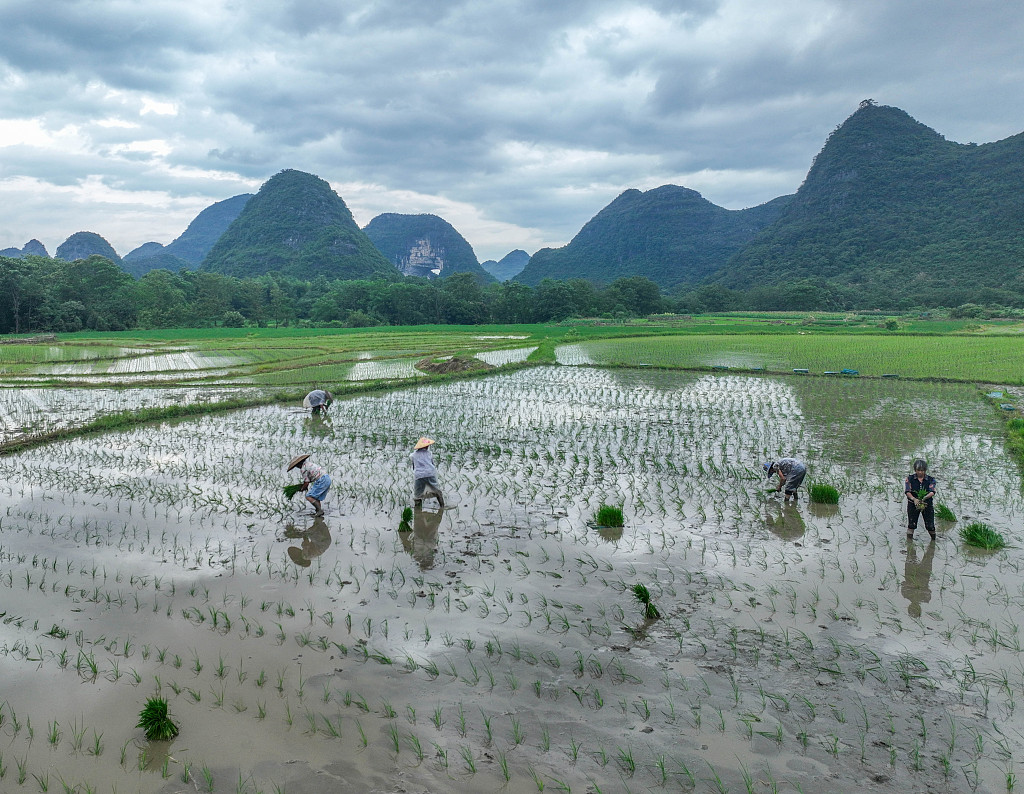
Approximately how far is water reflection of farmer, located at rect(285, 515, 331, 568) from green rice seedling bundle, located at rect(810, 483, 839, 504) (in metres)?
5.63

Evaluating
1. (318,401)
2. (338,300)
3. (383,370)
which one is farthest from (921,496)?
(338,300)

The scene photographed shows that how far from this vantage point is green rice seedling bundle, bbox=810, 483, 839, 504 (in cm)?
688

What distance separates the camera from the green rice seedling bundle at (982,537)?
5.55 m

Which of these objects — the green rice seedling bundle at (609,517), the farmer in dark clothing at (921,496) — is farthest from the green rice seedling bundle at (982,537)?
the green rice seedling bundle at (609,517)

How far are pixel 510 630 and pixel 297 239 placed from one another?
126 m

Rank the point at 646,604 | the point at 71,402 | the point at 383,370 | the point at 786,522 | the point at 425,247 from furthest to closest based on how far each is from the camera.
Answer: the point at 425,247, the point at 383,370, the point at 71,402, the point at 786,522, the point at 646,604

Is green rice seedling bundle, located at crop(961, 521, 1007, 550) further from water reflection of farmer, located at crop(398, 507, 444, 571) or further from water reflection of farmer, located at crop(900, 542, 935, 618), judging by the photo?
water reflection of farmer, located at crop(398, 507, 444, 571)

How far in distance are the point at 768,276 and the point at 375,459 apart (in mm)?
85757

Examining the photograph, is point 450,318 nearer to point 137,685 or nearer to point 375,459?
point 375,459

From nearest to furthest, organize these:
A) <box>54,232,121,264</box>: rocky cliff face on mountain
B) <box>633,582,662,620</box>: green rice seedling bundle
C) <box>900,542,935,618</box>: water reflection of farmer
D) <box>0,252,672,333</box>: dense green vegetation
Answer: <box>633,582,662,620</box>: green rice seedling bundle < <box>900,542,935,618</box>: water reflection of farmer < <box>0,252,672,333</box>: dense green vegetation < <box>54,232,121,264</box>: rocky cliff face on mountain

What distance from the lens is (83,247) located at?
129625 mm

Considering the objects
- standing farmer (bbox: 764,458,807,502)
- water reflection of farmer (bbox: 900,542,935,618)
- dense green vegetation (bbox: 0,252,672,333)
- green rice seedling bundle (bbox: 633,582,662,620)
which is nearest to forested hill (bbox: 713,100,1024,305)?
dense green vegetation (bbox: 0,252,672,333)

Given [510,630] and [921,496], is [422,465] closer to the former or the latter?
[510,630]

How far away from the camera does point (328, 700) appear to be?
11.7 ft
